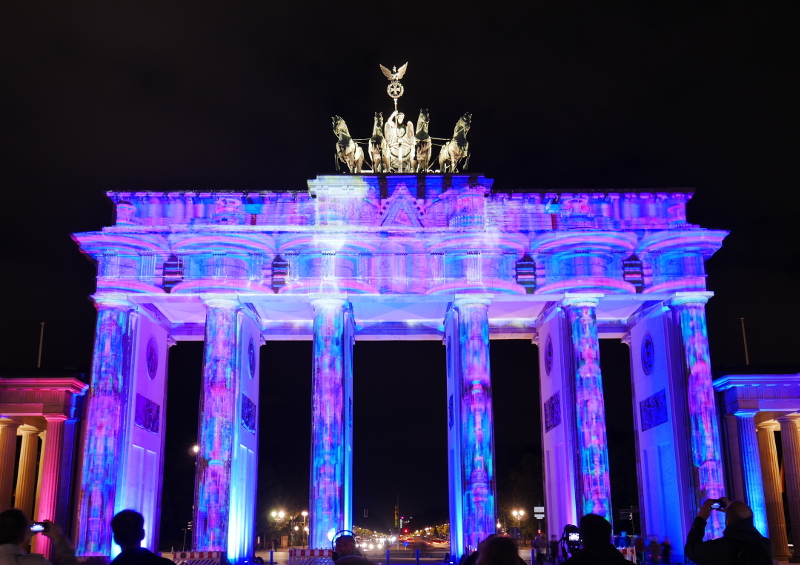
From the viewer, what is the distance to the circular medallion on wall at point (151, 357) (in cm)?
4056

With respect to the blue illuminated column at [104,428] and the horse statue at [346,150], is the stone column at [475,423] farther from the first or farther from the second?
the blue illuminated column at [104,428]

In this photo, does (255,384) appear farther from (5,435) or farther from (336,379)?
(5,435)

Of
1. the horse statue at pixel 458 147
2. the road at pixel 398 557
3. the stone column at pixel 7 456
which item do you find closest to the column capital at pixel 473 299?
the horse statue at pixel 458 147

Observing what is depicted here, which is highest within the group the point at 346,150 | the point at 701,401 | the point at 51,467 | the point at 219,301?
the point at 346,150

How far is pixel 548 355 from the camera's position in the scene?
1700 inches

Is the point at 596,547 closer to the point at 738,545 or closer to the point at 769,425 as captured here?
the point at 738,545

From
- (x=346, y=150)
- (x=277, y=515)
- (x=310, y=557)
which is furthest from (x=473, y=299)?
(x=277, y=515)

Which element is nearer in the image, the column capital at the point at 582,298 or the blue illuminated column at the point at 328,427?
the blue illuminated column at the point at 328,427

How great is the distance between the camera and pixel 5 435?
4109 centimetres

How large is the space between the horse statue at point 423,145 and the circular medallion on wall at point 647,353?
46.1ft

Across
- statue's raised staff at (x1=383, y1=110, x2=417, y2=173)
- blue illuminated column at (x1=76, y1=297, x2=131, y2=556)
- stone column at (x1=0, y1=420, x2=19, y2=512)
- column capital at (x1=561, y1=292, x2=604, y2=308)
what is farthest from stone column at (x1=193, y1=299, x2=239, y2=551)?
column capital at (x1=561, y1=292, x2=604, y2=308)

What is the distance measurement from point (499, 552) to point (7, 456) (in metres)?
40.4

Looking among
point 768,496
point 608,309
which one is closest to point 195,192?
point 608,309

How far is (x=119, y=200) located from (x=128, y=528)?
3366 cm
